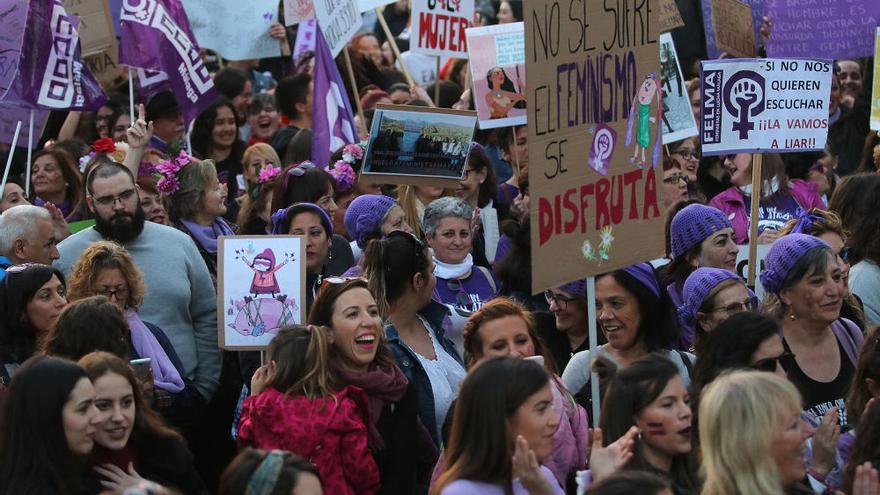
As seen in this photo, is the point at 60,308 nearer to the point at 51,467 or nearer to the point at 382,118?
the point at 51,467

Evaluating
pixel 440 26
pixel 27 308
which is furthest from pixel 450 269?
pixel 440 26

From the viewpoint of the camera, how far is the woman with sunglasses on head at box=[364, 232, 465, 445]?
6746 mm

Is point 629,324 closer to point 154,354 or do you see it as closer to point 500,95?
point 154,354

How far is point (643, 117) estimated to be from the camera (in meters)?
6.33

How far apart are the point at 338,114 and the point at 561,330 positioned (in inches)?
157

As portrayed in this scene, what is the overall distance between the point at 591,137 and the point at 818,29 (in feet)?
14.6

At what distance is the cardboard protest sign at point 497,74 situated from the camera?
10.3 m

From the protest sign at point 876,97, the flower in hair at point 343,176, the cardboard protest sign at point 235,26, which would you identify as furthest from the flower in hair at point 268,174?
the protest sign at point 876,97

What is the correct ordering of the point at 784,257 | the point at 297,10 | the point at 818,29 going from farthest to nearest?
the point at 297,10
the point at 818,29
the point at 784,257

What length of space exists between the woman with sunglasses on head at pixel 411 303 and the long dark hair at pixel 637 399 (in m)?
1.43

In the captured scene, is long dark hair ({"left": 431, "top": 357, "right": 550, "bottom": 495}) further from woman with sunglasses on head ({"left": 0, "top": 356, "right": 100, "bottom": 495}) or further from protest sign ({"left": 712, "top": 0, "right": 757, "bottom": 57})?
protest sign ({"left": 712, "top": 0, "right": 757, "bottom": 57})

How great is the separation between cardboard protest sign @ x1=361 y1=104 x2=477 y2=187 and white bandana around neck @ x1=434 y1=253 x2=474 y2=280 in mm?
818

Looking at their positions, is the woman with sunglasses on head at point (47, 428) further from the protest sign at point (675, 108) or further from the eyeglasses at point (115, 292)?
the protest sign at point (675, 108)

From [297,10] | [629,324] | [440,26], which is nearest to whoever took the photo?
[629,324]
